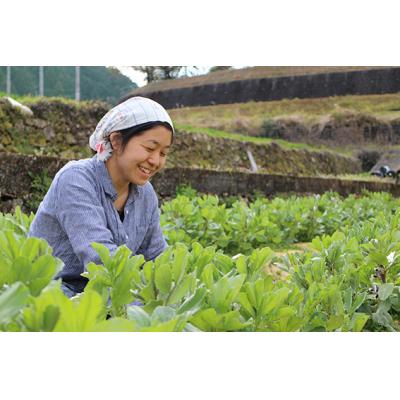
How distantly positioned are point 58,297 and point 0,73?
1228cm

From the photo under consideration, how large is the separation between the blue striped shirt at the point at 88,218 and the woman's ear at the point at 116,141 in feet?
0.20

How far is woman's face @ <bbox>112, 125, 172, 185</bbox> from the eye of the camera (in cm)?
148

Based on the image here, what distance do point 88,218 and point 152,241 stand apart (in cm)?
39

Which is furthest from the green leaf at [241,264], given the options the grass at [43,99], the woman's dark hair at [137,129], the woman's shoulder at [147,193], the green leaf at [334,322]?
the grass at [43,99]

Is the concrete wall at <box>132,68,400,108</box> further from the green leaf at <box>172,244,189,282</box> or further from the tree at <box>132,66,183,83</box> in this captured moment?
the green leaf at <box>172,244,189,282</box>

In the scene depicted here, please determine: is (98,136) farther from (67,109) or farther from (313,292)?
(67,109)

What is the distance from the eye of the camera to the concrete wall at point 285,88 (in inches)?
747

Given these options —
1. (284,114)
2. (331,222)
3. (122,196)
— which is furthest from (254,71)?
(122,196)

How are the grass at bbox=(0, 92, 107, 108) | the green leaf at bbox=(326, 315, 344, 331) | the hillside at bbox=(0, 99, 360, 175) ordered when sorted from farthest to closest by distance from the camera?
the grass at bbox=(0, 92, 107, 108) < the hillside at bbox=(0, 99, 360, 175) < the green leaf at bbox=(326, 315, 344, 331)

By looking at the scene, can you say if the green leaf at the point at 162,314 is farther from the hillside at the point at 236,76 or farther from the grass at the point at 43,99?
the hillside at the point at 236,76

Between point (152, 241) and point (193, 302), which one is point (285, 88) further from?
point (193, 302)

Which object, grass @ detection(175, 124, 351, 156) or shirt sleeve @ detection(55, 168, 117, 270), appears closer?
shirt sleeve @ detection(55, 168, 117, 270)

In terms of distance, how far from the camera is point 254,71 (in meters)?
20.6

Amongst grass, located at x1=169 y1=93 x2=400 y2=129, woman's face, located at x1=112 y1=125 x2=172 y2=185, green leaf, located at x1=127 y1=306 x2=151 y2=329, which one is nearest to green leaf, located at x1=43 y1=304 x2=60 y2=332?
green leaf, located at x1=127 y1=306 x2=151 y2=329
